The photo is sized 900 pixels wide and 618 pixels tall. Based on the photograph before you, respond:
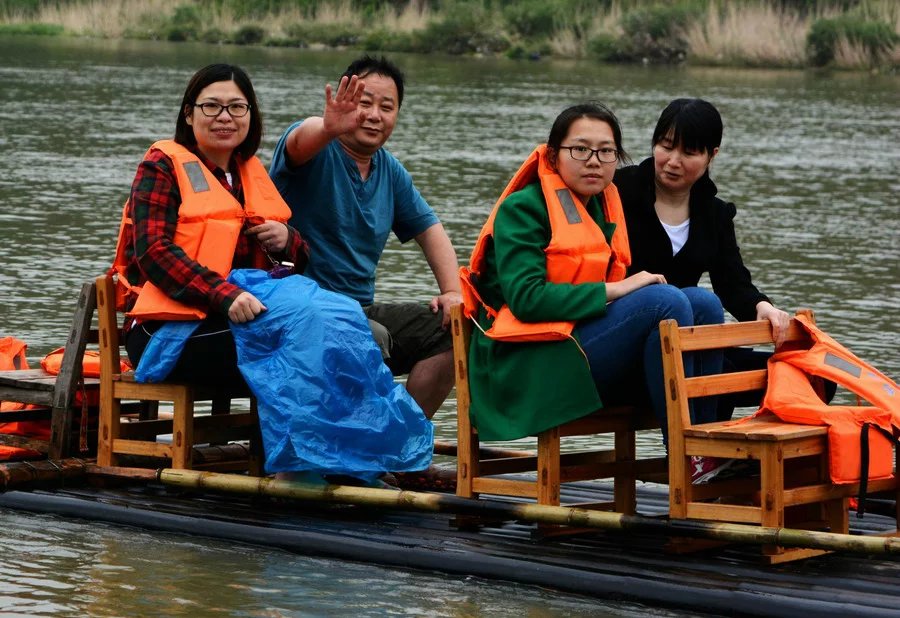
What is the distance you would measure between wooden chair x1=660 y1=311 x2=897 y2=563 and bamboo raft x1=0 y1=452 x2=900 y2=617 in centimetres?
9

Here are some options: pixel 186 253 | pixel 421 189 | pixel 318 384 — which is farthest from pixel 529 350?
pixel 421 189

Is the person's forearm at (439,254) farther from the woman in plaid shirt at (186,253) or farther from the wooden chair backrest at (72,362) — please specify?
the wooden chair backrest at (72,362)

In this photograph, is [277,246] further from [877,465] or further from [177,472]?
[877,465]

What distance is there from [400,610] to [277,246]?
4.55 ft

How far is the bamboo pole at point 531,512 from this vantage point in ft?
16.6

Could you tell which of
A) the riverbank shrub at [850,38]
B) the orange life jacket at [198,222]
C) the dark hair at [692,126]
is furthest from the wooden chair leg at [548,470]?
the riverbank shrub at [850,38]

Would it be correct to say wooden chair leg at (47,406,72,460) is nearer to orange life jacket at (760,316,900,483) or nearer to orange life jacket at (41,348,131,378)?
orange life jacket at (41,348,131,378)

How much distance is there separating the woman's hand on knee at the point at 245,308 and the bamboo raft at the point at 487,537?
1.80 ft

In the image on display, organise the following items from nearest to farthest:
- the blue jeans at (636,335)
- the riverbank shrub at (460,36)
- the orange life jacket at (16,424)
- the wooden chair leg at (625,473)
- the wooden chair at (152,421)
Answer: the blue jeans at (636,335) < the wooden chair leg at (625,473) < the wooden chair at (152,421) < the orange life jacket at (16,424) < the riverbank shrub at (460,36)

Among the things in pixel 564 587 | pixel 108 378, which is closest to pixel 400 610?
pixel 564 587

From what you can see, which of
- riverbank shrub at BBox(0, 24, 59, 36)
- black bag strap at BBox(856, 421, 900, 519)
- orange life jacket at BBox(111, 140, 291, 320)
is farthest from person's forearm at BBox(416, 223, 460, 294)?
riverbank shrub at BBox(0, 24, 59, 36)

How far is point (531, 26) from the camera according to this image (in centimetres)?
4922

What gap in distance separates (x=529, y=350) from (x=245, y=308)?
3.06 feet

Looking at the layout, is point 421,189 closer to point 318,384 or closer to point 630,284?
point 318,384
